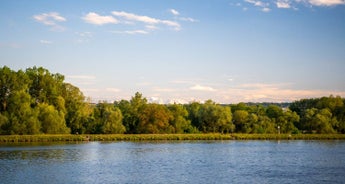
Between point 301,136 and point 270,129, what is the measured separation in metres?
10.7

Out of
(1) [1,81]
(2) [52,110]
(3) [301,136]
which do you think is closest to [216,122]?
(3) [301,136]

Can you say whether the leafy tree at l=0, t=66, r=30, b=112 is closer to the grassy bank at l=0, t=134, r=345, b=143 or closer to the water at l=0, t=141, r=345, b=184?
the grassy bank at l=0, t=134, r=345, b=143

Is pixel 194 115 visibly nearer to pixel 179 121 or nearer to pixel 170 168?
pixel 179 121

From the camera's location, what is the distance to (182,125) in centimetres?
10688

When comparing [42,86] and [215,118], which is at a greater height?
[42,86]

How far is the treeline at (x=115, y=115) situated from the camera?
9050 centimetres

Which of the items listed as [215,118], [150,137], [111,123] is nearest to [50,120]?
[111,123]

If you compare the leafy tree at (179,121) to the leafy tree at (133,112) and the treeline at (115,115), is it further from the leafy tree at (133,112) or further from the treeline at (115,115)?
the leafy tree at (133,112)

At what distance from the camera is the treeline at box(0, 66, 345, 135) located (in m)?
90.5

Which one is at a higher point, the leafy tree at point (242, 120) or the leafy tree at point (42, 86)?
the leafy tree at point (42, 86)

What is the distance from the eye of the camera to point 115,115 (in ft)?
328

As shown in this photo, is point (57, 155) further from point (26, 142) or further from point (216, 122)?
point (216, 122)

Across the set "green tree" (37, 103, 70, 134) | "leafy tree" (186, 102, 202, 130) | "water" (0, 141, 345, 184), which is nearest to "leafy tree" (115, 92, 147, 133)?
"leafy tree" (186, 102, 202, 130)

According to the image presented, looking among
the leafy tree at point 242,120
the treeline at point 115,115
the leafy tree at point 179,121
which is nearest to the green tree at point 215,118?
the treeline at point 115,115
